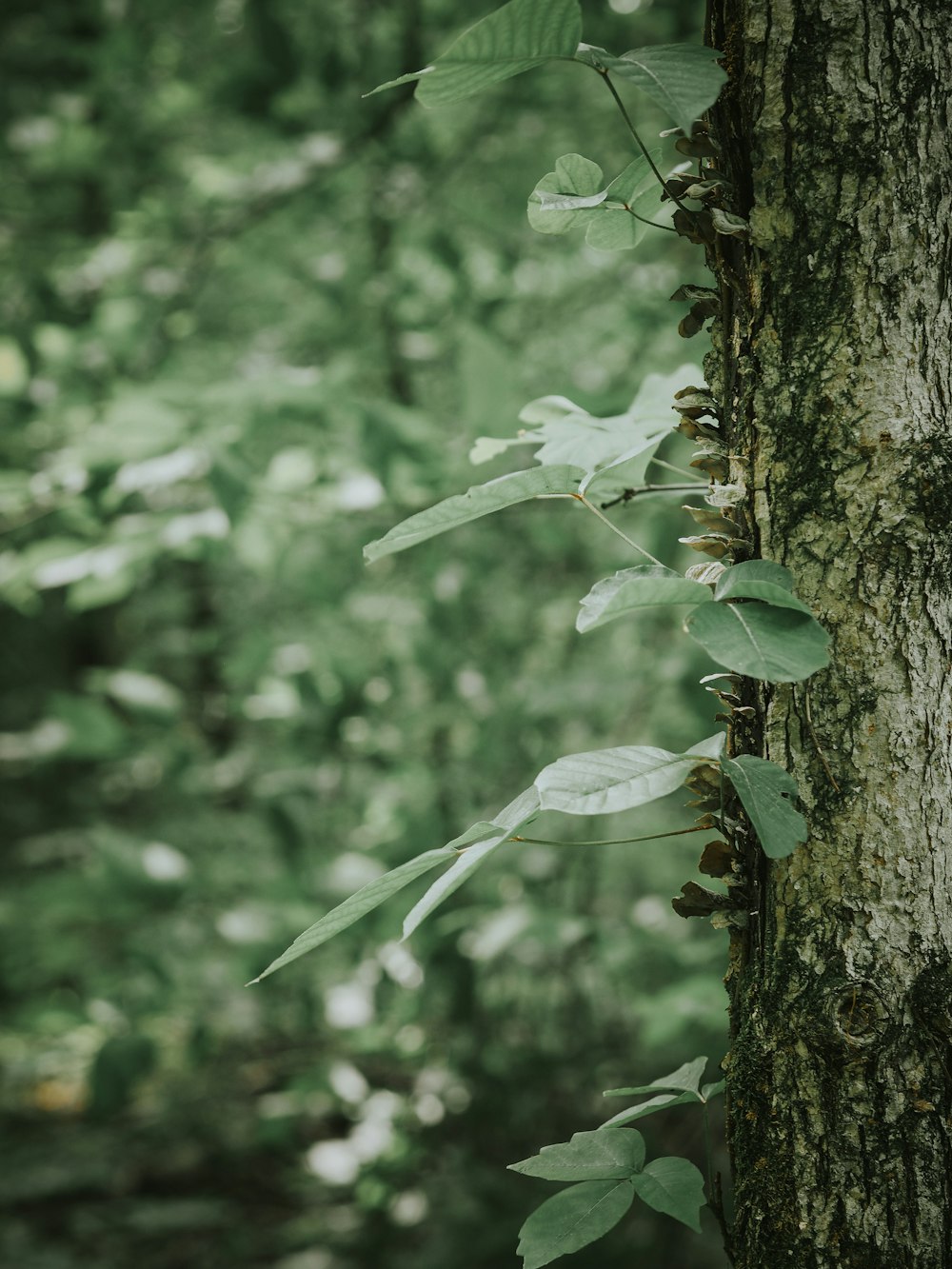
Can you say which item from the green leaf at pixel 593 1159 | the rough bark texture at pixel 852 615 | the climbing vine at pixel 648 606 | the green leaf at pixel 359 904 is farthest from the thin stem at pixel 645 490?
the green leaf at pixel 593 1159

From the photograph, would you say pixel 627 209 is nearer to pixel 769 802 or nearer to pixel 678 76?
pixel 678 76

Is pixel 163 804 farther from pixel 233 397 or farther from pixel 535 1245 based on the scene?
pixel 535 1245

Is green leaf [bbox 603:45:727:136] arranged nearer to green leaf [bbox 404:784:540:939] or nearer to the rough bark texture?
the rough bark texture

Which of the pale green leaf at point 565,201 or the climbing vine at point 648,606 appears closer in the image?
the climbing vine at point 648,606

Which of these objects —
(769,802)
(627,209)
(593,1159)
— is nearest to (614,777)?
(769,802)

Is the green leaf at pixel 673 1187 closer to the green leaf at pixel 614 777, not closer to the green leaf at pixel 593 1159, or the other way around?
the green leaf at pixel 593 1159

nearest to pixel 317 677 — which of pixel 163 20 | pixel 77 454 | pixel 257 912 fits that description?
pixel 257 912

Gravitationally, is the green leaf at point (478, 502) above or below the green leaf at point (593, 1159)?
above

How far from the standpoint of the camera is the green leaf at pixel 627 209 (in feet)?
2.13

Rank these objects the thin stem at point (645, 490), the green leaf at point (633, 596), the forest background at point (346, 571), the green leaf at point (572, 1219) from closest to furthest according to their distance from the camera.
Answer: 1. the green leaf at point (633, 596)
2. the green leaf at point (572, 1219)
3. the thin stem at point (645, 490)
4. the forest background at point (346, 571)

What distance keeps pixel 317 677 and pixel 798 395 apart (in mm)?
1697

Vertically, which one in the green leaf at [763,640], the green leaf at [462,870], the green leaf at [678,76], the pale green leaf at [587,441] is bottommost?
the green leaf at [462,870]

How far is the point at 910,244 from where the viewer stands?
22.8 inches

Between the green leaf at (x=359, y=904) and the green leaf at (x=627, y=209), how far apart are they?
45cm
